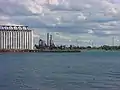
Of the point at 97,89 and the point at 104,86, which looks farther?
the point at 104,86

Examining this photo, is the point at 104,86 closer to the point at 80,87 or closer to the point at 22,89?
the point at 80,87

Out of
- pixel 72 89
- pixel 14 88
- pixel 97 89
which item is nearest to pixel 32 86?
pixel 14 88

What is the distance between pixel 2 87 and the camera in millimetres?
56344

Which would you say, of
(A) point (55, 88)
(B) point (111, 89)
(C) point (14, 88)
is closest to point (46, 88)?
(A) point (55, 88)

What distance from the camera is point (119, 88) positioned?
54.0m

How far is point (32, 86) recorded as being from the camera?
56750mm

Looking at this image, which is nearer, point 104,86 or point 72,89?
point 72,89

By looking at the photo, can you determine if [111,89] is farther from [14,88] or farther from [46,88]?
[14,88]

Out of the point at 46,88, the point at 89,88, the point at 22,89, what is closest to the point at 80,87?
the point at 89,88

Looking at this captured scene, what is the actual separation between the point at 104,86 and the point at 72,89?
20.9ft

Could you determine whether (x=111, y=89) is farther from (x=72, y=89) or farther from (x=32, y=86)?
(x=32, y=86)

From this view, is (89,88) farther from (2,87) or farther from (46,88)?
(2,87)

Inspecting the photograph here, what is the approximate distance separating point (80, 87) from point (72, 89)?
2961 mm

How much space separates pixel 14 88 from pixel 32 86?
10.8 feet
